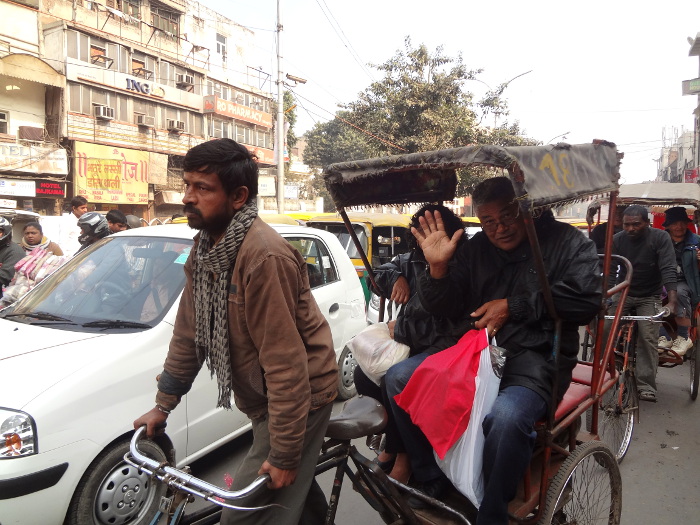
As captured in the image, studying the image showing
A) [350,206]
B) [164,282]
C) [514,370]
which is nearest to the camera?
[514,370]

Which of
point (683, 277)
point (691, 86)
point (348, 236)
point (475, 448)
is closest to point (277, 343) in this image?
point (475, 448)

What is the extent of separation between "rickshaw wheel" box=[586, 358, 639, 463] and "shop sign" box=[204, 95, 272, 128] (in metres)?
27.1

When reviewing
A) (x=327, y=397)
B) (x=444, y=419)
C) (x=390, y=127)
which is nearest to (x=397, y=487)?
(x=444, y=419)

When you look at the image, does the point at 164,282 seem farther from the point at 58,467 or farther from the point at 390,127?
the point at 390,127

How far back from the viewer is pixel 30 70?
19422mm

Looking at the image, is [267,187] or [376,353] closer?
[376,353]

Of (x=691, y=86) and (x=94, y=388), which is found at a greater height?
(x=691, y=86)

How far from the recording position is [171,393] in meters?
2.09

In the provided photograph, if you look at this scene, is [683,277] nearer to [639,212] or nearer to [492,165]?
[639,212]

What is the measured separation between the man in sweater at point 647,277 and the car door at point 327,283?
2.61m

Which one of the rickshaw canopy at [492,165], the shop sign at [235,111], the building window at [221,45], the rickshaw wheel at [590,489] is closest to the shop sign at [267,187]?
the shop sign at [235,111]

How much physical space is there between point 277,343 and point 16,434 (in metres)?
1.60

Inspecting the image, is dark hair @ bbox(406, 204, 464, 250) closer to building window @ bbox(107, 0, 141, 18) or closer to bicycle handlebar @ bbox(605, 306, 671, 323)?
bicycle handlebar @ bbox(605, 306, 671, 323)

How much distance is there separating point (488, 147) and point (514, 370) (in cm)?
104
